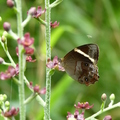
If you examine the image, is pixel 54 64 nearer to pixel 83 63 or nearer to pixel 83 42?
pixel 83 63

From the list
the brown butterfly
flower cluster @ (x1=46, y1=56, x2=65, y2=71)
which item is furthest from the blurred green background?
flower cluster @ (x1=46, y1=56, x2=65, y2=71)

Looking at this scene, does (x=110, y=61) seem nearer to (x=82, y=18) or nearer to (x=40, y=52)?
(x=82, y=18)

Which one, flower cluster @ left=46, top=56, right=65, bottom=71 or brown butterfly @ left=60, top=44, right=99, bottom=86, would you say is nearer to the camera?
flower cluster @ left=46, top=56, right=65, bottom=71

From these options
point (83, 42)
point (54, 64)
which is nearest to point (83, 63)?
point (54, 64)

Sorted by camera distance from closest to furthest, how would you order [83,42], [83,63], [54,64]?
[54,64], [83,63], [83,42]

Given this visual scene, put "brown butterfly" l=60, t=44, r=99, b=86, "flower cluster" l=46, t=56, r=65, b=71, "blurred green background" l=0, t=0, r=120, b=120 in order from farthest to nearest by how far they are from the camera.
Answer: "blurred green background" l=0, t=0, r=120, b=120, "brown butterfly" l=60, t=44, r=99, b=86, "flower cluster" l=46, t=56, r=65, b=71

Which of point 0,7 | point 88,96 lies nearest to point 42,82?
point 88,96

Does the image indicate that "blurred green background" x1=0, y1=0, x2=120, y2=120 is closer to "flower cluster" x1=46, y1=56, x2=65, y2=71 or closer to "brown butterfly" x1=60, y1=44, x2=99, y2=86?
"brown butterfly" x1=60, y1=44, x2=99, y2=86

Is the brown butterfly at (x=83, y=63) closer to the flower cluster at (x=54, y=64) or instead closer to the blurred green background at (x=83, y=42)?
the flower cluster at (x=54, y=64)

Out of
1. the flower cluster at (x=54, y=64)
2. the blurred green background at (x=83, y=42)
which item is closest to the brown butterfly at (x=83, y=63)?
the flower cluster at (x=54, y=64)
